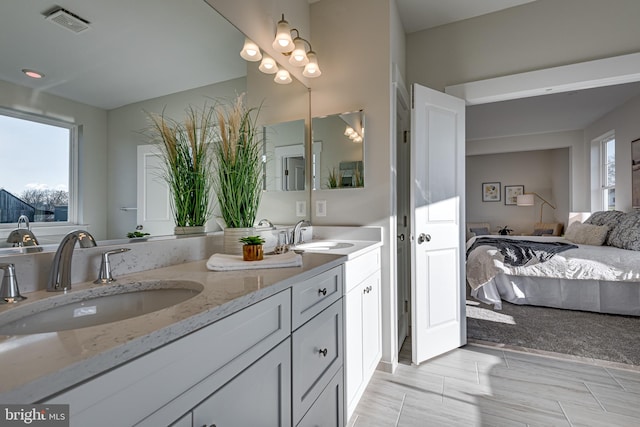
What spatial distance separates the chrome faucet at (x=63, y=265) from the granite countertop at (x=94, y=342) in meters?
0.03

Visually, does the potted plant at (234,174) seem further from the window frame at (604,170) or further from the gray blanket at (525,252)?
the window frame at (604,170)

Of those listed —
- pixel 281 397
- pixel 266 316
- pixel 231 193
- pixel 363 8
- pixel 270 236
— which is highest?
pixel 363 8

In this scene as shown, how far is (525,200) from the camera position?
22.0 feet

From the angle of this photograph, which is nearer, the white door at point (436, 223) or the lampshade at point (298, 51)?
the lampshade at point (298, 51)

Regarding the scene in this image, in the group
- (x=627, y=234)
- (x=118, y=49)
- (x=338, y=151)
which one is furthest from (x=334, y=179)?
(x=627, y=234)

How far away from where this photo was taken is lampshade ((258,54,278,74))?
1921 millimetres

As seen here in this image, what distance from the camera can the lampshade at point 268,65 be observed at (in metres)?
1.92

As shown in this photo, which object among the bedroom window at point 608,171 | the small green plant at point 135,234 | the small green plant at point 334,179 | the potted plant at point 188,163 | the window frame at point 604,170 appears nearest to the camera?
the small green plant at point 135,234

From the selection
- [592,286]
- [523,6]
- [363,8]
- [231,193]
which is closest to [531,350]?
[592,286]

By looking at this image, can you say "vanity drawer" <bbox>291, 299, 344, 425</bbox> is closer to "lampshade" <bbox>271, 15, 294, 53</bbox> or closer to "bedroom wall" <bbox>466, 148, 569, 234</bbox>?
"lampshade" <bbox>271, 15, 294, 53</bbox>

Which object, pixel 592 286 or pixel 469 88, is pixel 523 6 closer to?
pixel 469 88

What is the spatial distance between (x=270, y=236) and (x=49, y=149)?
3.84 ft

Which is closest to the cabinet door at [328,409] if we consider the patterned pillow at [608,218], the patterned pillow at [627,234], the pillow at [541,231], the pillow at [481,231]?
the patterned pillow at [627,234]

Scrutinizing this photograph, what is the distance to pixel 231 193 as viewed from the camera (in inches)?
61.3
